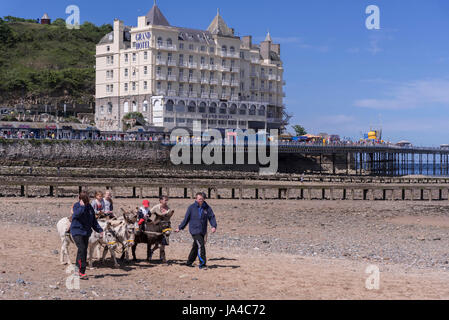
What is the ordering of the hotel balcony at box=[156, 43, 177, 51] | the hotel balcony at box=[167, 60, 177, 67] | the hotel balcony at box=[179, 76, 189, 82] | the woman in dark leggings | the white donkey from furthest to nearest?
the hotel balcony at box=[179, 76, 189, 82], the hotel balcony at box=[167, 60, 177, 67], the hotel balcony at box=[156, 43, 177, 51], the white donkey, the woman in dark leggings

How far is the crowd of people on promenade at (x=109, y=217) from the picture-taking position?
15.4 meters

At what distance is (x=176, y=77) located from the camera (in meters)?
92.1

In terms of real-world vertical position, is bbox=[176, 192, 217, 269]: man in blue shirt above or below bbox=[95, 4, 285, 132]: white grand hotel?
below

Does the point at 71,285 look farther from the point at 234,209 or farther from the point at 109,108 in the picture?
the point at 109,108

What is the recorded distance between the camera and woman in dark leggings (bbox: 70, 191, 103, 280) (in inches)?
602

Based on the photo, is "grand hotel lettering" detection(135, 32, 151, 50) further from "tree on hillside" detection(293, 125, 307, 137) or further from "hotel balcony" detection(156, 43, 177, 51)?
"tree on hillside" detection(293, 125, 307, 137)

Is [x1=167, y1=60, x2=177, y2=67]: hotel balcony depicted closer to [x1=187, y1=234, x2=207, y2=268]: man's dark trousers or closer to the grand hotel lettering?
the grand hotel lettering

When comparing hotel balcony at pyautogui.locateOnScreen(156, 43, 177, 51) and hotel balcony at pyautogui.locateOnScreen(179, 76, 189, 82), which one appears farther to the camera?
hotel balcony at pyautogui.locateOnScreen(179, 76, 189, 82)

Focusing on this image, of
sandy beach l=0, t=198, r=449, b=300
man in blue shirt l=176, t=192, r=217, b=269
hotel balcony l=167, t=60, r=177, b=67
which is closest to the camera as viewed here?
sandy beach l=0, t=198, r=449, b=300

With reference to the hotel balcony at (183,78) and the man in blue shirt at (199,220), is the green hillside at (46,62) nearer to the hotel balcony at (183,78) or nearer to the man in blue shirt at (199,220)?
the hotel balcony at (183,78)

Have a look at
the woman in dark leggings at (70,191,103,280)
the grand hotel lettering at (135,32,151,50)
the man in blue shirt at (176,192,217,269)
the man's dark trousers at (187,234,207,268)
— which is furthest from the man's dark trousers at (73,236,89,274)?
the grand hotel lettering at (135,32,151,50)

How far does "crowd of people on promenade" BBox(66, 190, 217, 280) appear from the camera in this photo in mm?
15373

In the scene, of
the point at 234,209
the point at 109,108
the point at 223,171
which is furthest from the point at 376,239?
the point at 109,108

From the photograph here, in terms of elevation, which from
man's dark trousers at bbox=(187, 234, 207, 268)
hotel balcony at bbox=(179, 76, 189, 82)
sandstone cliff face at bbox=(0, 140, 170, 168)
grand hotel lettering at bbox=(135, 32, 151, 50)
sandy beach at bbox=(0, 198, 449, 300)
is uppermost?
grand hotel lettering at bbox=(135, 32, 151, 50)
